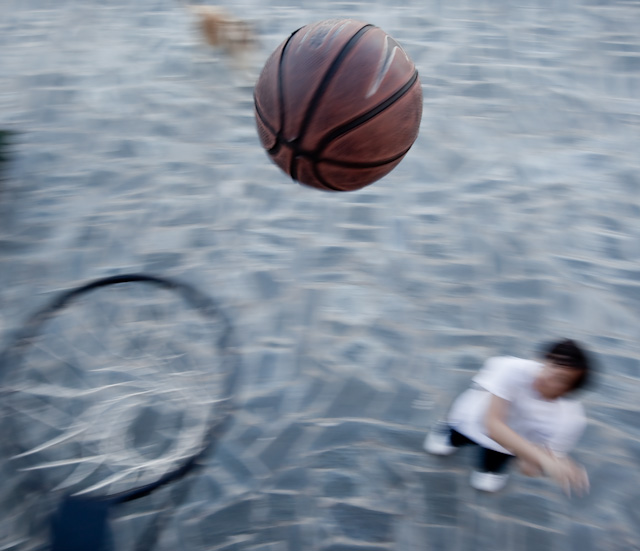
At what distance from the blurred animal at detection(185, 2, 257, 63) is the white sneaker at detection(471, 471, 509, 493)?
4348 mm

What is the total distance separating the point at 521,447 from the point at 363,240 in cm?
223

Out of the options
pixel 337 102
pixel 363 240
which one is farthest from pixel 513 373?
pixel 363 240

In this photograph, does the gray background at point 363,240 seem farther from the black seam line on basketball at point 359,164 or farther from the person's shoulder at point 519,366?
the black seam line on basketball at point 359,164

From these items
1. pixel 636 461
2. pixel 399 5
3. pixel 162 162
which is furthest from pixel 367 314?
pixel 399 5

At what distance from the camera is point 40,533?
344 centimetres

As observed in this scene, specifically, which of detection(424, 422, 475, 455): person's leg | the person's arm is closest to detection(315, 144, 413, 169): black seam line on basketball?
the person's arm

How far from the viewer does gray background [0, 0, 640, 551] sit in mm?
3707

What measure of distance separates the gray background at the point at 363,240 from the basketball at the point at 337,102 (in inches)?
60.8

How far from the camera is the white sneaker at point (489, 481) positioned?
12.0ft

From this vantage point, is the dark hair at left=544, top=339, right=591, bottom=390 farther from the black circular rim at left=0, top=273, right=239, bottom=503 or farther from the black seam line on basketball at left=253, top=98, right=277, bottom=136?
the black circular rim at left=0, top=273, right=239, bottom=503

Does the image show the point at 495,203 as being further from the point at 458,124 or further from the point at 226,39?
the point at 226,39

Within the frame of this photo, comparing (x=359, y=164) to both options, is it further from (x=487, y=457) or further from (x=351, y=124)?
(x=487, y=457)

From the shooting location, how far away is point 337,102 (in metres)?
2.93

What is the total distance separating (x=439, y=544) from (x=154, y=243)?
9.54 feet
